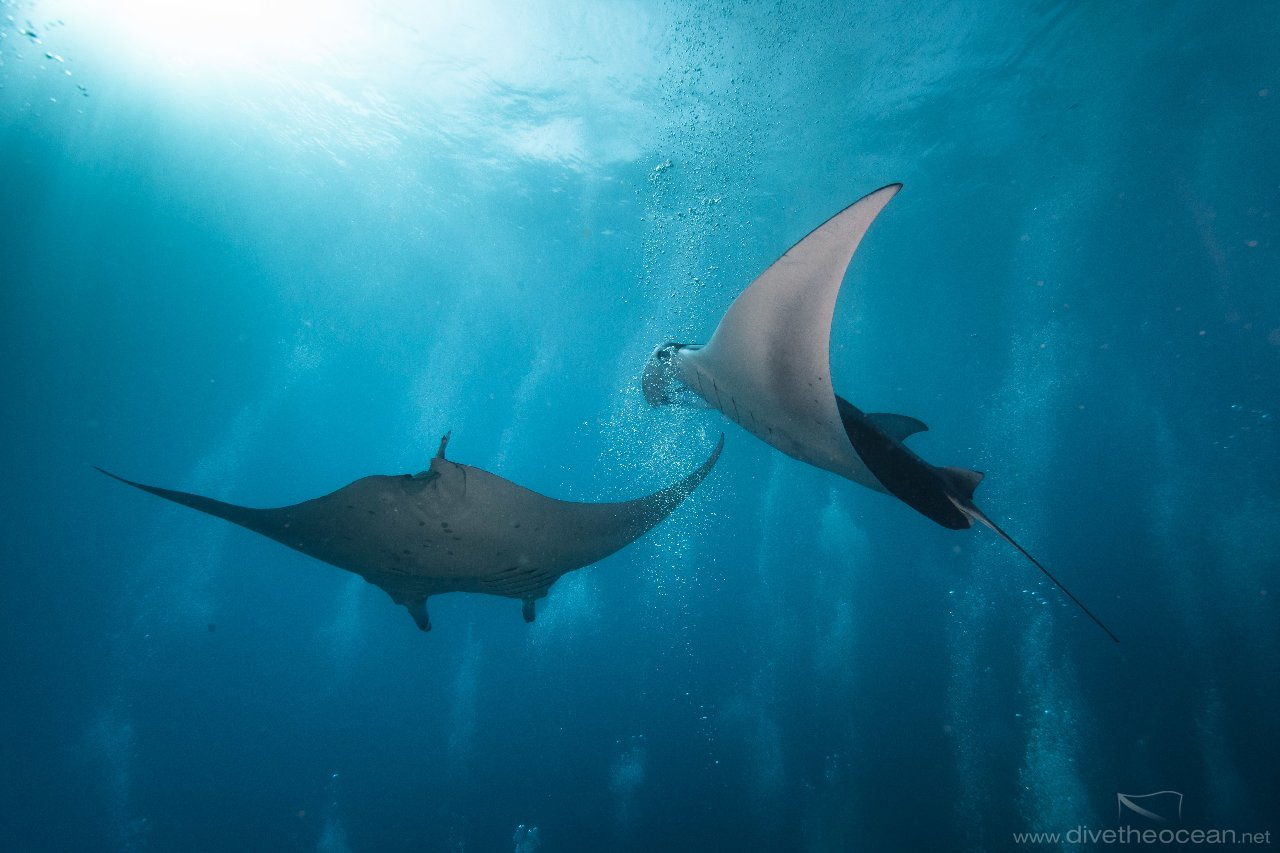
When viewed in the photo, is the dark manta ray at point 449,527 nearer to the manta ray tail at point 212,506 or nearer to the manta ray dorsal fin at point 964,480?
the manta ray tail at point 212,506

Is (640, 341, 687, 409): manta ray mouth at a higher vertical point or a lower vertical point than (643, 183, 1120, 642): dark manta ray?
higher

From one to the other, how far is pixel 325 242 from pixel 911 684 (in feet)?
96.9

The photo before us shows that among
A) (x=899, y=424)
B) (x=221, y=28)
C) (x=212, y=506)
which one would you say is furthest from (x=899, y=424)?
(x=221, y=28)

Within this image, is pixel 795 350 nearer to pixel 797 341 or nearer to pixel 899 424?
pixel 797 341

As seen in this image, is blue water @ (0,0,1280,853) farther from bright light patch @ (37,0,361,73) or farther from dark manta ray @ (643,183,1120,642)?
dark manta ray @ (643,183,1120,642)

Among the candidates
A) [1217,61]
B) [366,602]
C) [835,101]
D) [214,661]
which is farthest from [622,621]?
[1217,61]

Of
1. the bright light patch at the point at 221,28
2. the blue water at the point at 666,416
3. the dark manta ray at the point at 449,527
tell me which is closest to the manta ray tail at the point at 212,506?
the dark manta ray at the point at 449,527

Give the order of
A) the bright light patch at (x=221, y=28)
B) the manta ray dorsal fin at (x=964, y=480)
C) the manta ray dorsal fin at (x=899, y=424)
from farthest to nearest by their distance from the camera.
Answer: the bright light patch at (x=221, y=28)
the manta ray dorsal fin at (x=899, y=424)
the manta ray dorsal fin at (x=964, y=480)

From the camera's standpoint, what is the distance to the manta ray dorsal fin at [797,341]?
216 cm

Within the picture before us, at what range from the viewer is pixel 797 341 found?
2.56m

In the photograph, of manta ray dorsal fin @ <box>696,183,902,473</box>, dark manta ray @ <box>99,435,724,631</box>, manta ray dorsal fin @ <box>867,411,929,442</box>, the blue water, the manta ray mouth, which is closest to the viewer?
manta ray dorsal fin @ <box>696,183,902,473</box>

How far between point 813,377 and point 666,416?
16.6m

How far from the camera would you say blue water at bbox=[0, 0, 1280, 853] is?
11.5 m

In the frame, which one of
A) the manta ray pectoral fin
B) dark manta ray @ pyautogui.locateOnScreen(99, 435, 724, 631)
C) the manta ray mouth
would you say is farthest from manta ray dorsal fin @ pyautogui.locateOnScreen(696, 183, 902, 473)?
the manta ray pectoral fin
